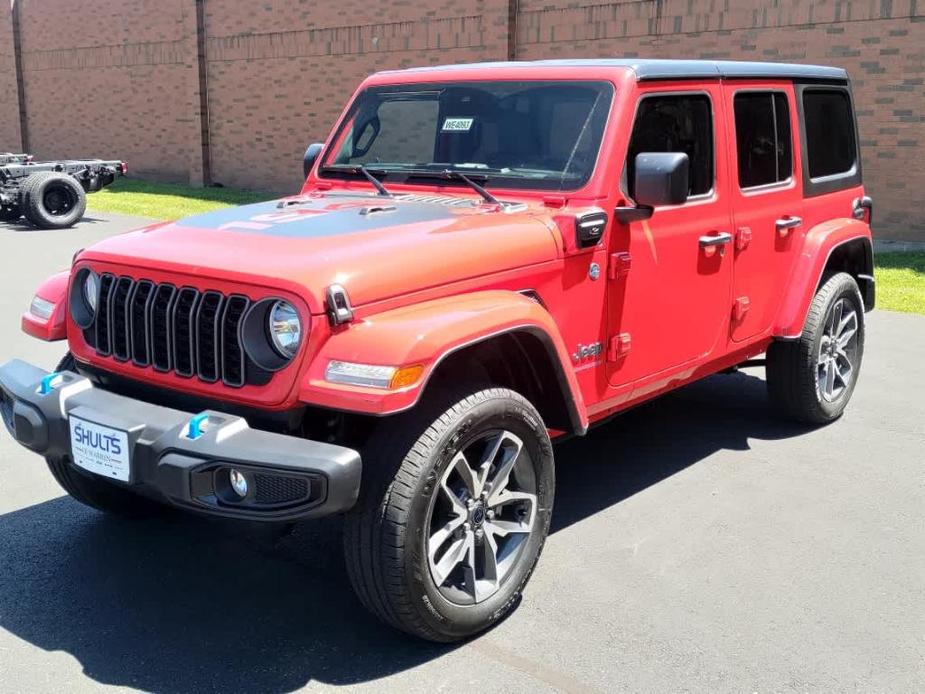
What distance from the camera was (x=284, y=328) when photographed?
322 cm

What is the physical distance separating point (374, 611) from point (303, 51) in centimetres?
1806

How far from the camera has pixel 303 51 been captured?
65.2 feet

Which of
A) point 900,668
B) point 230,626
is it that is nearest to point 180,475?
point 230,626

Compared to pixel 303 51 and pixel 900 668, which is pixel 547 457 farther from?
pixel 303 51

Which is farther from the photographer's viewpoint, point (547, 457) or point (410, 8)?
point (410, 8)

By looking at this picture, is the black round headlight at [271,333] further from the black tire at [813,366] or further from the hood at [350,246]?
the black tire at [813,366]

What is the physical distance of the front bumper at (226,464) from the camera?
2982 millimetres

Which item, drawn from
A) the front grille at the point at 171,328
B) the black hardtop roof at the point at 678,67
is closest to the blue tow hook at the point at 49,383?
the front grille at the point at 171,328

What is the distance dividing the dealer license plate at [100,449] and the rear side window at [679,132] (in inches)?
88.1

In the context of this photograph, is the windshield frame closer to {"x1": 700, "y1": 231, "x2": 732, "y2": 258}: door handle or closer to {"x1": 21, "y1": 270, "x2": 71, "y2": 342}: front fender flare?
{"x1": 700, "y1": 231, "x2": 732, "y2": 258}: door handle

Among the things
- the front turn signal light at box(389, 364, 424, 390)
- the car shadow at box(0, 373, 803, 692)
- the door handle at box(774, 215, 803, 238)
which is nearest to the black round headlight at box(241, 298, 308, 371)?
the front turn signal light at box(389, 364, 424, 390)

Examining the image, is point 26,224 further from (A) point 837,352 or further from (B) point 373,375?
(B) point 373,375

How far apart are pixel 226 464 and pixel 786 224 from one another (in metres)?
3.34

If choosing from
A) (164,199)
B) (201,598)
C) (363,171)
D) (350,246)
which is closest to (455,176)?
(363,171)
